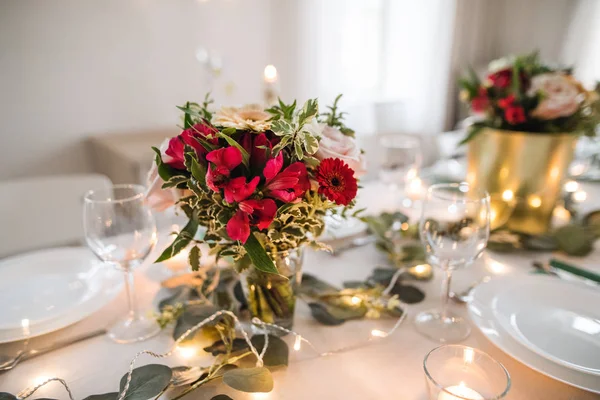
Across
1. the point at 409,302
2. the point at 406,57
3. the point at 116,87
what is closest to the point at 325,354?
the point at 409,302

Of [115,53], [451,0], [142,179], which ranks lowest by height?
[142,179]

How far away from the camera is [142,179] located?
1.96 m

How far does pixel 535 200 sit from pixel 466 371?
0.66 m

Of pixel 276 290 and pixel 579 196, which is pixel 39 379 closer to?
pixel 276 290

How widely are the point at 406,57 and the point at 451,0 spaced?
59cm

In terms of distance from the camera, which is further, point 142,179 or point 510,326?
point 142,179

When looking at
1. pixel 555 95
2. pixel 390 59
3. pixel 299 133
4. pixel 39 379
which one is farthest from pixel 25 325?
pixel 390 59

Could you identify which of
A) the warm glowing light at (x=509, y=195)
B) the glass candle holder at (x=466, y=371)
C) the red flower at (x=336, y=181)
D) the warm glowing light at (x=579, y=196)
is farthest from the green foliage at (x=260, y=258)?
the warm glowing light at (x=579, y=196)

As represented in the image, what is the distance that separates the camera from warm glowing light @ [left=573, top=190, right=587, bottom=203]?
1304 mm

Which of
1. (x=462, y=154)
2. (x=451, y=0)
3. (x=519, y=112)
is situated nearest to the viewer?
(x=519, y=112)

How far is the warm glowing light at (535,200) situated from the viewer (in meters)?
1.01

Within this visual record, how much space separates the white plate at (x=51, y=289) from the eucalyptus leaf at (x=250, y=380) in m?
0.30

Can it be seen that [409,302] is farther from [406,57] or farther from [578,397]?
[406,57]

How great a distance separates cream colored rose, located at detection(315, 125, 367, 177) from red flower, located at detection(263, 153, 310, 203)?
44 millimetres
